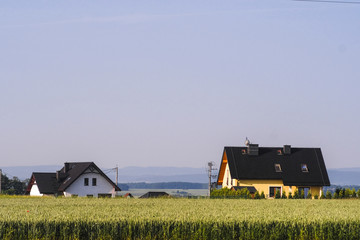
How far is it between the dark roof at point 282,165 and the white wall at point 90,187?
834 inches

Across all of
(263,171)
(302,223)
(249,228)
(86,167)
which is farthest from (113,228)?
(86,167)

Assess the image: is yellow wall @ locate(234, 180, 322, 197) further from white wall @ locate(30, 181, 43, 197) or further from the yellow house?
white wall @ locate(30, 181, 43, 197)

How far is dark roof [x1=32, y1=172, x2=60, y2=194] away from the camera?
84625 mm

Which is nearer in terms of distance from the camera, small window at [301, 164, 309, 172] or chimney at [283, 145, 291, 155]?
small window at [301, 164, 309, 172]

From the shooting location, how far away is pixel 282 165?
222ft

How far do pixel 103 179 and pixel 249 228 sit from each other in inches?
2360

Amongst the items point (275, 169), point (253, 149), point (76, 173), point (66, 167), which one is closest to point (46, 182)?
point (66, 167)

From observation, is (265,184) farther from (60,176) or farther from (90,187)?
(60,176)

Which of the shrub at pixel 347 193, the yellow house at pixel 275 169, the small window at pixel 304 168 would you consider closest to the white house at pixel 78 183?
the yellow house at pixel 275 169

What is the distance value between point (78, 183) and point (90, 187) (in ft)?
5.39

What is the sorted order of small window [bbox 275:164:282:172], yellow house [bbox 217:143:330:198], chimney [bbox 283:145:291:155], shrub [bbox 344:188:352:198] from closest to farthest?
shrub [bbox 344:188:352:198], yellow house [bbox 217:143:330:198], small window [bbox 275:164:282:172], chimney [bbox 283:145:291:155]

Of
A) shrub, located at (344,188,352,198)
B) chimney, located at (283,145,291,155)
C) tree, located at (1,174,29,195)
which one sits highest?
chimney, located at (283,145,291,155)

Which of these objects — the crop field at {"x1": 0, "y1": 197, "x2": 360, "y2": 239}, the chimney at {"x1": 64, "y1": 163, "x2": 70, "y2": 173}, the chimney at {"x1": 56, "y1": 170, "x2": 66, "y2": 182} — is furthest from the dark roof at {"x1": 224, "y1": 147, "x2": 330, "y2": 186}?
the crop field at {"x1": 0, "y1": 197, "x2": 360, "y2": 239}

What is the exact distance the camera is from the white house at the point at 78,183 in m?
81.5
